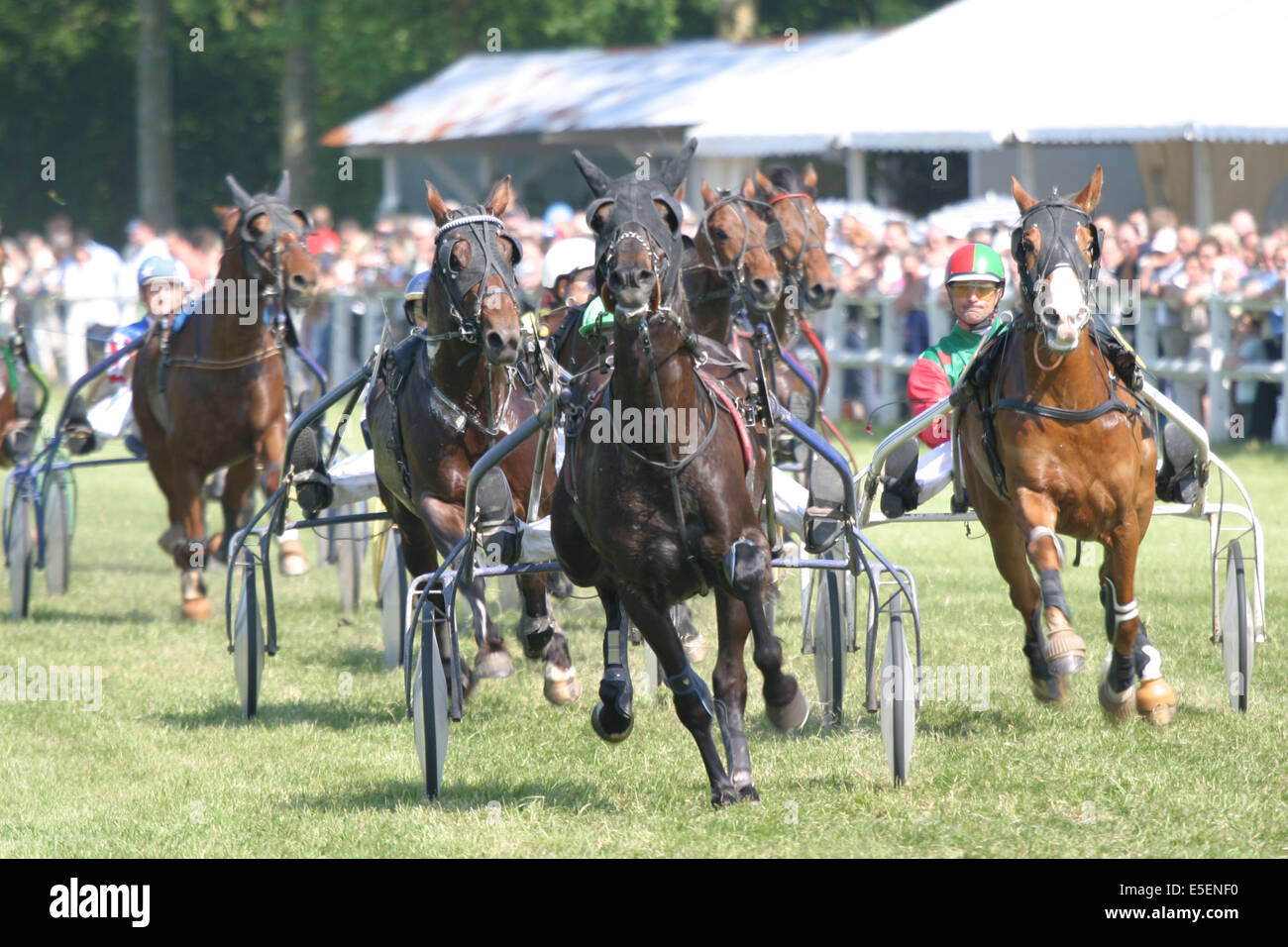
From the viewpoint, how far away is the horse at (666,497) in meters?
5.42

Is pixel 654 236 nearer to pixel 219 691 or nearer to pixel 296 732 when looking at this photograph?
pixel 296 732

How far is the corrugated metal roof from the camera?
84.6 feet

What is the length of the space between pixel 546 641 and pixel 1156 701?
2.30m

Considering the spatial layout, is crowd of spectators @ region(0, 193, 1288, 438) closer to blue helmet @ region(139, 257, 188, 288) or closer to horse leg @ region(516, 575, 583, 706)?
blue helmet @ region(139, 257, 188, 288)

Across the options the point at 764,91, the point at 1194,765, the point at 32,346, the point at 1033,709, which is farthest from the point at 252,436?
the point at 32,346

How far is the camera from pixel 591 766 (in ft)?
22.0

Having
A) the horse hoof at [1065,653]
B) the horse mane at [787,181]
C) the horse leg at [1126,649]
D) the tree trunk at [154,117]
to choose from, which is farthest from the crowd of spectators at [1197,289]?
the tree trunk at [154,117]

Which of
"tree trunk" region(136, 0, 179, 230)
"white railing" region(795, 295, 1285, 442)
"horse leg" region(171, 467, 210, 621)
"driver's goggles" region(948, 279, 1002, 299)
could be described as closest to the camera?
"driver's goggles" region(948, 279, 1002, 299)

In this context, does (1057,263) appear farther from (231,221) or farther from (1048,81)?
(1048,81)

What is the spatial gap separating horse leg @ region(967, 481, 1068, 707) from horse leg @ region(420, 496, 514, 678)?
1891mm

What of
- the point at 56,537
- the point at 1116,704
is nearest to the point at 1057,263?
the point at 1116,704

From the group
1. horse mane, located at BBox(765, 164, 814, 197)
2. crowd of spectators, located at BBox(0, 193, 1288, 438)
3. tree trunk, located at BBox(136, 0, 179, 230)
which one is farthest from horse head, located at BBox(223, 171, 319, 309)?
tree trunk, located at BBox(136, 0, 179, 230)

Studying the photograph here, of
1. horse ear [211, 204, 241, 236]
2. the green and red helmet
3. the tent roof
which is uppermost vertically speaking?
the tent roof

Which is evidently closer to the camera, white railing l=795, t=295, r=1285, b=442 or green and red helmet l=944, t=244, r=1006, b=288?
green and red helmet l=944, t=244, r=1006, b=288
